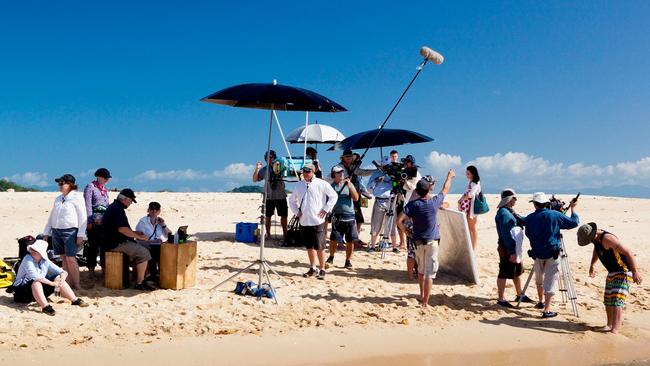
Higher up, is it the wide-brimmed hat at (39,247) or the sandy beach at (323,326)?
the wide-brimmed hat at (39,247)

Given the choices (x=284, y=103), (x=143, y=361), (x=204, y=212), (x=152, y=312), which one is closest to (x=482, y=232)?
(x=204, y=212)

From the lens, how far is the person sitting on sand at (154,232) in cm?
→ 891

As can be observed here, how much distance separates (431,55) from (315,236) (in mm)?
3562

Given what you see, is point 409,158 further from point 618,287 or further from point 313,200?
point 618,287

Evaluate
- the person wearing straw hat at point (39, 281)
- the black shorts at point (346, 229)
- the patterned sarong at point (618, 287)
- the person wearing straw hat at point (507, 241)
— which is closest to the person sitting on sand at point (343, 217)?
the black shorts at point (346, 229)

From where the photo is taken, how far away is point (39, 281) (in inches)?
297

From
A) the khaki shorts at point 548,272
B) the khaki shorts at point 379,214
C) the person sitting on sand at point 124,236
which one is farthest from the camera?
the khaki shorts at point 379,214

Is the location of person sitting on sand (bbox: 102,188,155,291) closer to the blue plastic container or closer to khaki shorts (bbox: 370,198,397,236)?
the blue plastic container

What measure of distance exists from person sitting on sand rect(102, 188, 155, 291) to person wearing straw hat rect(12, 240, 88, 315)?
35.9 inches

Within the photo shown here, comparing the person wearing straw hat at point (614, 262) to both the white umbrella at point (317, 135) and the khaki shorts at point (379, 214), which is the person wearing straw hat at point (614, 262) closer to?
the khaki shorts at point (379, 214)

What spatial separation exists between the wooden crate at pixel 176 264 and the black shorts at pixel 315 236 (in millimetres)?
1781

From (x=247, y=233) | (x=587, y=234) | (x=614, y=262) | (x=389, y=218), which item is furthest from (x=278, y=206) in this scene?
(x=614, y=262)

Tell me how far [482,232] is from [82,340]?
506 inches

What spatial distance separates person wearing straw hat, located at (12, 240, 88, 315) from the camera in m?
7.48
